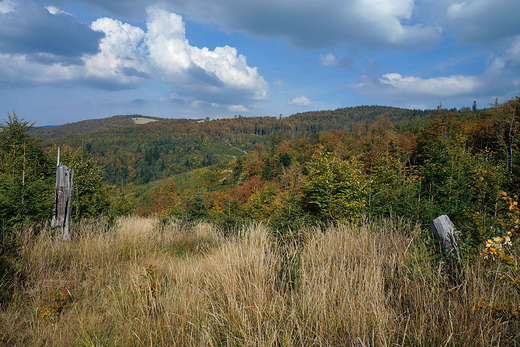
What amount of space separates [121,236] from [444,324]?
5936 millimetres

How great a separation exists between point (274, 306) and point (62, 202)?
5.89m

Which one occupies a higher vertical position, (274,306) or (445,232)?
(445,232)

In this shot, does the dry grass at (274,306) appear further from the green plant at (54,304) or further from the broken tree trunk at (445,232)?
the broken tree trunk at (445,232)

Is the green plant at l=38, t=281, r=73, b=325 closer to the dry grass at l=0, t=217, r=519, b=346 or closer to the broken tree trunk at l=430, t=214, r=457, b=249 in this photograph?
the dry grass at l=0, t=217, r=519, b=346

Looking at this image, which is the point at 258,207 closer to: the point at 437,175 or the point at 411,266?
the point at 437,175

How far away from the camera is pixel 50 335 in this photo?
7.86ft

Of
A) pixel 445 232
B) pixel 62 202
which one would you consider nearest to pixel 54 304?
pixel 62 202

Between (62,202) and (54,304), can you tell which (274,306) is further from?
(62,202)

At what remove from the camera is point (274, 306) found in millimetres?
2203

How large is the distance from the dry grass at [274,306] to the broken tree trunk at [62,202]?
195cm

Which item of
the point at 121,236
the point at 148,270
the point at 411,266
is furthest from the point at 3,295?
the point at 411,266

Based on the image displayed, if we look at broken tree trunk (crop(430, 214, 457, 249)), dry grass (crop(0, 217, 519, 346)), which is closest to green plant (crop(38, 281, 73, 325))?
dry grass (crop(0, 217, 519, 346))

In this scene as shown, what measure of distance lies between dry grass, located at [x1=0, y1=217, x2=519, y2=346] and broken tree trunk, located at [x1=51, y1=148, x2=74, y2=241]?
1954mm

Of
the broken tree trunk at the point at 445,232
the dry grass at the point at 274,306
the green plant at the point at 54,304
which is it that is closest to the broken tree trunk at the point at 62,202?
the dry grass at the point at 274,306
